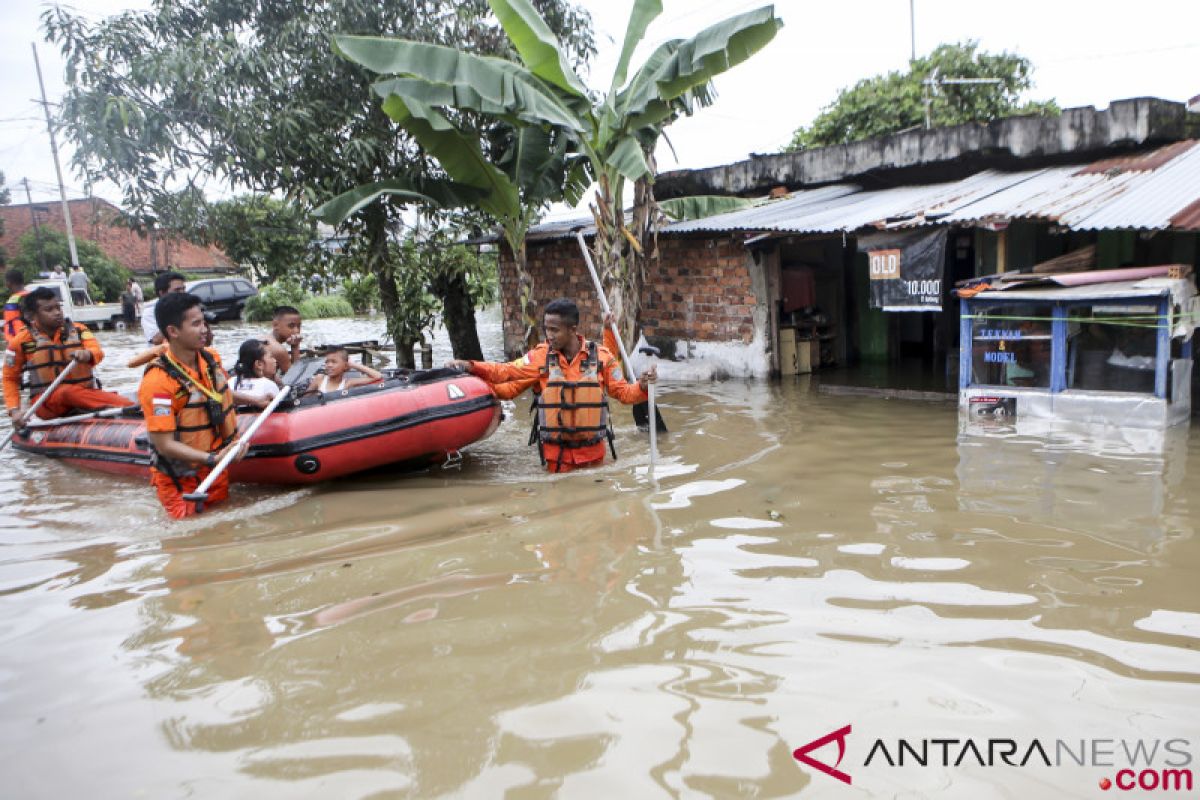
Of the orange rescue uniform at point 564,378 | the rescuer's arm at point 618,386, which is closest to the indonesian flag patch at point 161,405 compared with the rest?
the orange rescue uniform at point 564,378

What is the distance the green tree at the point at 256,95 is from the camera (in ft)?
33.3

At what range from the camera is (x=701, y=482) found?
19.6 ft

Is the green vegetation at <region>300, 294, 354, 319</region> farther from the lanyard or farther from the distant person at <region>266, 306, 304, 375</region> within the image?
the lanyard

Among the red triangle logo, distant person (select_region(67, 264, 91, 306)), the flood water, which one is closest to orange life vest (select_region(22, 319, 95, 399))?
the flood water

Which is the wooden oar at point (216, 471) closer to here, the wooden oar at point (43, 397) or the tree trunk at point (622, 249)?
the wooden oar at point (43, 397)

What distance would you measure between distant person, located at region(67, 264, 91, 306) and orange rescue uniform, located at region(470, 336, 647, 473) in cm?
1984

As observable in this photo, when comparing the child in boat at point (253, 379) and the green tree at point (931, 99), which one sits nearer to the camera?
the child in boat at point (253, 379)

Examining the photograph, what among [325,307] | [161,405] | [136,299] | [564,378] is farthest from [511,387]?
[325,307]

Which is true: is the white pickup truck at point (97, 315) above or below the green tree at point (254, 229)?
below

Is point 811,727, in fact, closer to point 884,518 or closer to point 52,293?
point 884,518

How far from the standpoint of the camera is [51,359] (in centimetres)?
783

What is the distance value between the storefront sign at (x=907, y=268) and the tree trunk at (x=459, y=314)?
6.14 metres

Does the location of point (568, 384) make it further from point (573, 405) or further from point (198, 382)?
point (198, 382)

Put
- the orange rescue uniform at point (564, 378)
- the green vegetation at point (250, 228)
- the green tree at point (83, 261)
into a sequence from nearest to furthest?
the orange rescue uniform at point (564, 378)
the green vegetation at point (250, 228)
the green tree at point (83, 261)
